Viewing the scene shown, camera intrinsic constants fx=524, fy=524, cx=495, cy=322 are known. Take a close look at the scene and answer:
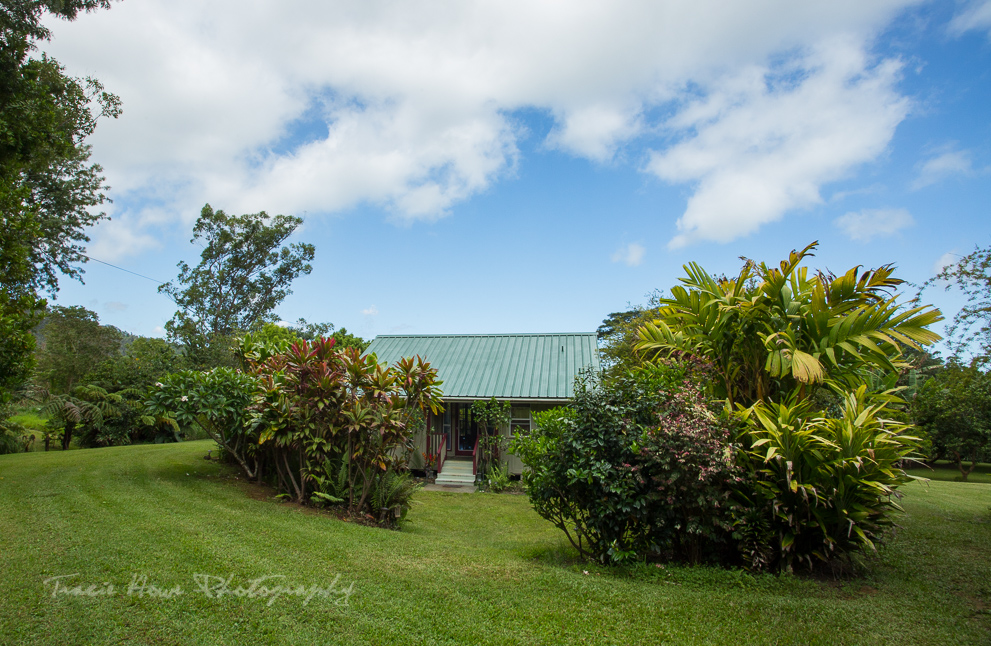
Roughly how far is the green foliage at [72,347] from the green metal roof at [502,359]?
42.0ft

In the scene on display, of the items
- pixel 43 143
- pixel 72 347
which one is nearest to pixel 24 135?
pixel 43 143

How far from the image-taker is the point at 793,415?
5586mm

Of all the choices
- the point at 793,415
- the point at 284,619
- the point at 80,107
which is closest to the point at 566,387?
the point at 793,415

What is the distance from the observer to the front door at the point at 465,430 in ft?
55.5

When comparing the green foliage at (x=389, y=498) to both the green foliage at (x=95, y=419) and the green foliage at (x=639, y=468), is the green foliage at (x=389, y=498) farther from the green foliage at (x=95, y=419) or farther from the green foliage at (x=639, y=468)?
the green foliage at (x=95, y=419)

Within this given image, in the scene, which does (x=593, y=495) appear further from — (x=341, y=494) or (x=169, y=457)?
(x=169, y=457)

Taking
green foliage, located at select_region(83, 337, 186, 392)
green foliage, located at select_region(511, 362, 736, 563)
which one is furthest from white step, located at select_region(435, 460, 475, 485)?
green foliage, located at select_region(83, 337, 186, 392)

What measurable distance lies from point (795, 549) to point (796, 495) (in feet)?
2.10

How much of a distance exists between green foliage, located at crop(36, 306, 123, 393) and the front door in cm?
1543

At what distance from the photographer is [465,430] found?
17156 millimetres

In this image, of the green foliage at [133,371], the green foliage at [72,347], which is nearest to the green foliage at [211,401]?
the green foliage at [133,371]

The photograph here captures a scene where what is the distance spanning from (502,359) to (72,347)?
61.0 feet

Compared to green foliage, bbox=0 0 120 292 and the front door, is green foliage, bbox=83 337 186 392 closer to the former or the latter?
green foliage, bbox=0 0 120 292

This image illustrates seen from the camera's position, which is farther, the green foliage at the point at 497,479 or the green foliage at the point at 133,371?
the green foliage at the point at 133,371
